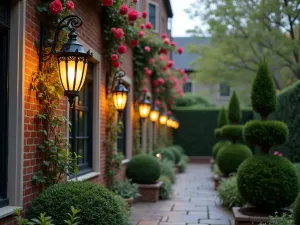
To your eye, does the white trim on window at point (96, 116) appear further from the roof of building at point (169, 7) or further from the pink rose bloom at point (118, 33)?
the roof of building at point (169, 7)

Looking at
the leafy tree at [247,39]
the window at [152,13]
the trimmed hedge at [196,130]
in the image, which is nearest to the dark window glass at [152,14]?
the window at [152,13]

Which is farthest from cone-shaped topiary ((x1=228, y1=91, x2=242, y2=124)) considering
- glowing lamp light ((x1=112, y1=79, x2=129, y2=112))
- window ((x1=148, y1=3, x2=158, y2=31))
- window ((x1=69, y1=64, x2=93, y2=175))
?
window ((x1=148, y1=3, x2=158, y2=31))

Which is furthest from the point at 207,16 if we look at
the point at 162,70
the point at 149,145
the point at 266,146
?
the point at 266,146

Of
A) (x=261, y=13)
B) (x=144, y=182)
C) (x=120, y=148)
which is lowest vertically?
(x=144, y=182)

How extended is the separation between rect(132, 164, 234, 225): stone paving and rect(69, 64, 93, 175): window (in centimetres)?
139

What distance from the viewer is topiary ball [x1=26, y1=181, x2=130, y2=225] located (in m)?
4.57

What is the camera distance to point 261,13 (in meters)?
15.8

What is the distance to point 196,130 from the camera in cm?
2494

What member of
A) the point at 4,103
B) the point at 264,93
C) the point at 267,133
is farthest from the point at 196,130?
the point at 4,103

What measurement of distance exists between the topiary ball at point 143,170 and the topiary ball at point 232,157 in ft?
9.25

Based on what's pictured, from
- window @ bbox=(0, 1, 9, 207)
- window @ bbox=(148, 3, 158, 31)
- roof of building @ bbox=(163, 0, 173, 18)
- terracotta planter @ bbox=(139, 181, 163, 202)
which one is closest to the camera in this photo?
window @ bbox=(0, 1, 9, 207)

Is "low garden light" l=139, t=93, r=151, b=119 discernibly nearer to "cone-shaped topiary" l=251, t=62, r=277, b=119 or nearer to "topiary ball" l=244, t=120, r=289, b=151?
"cone-shaped topiary" l=251, t=62, r=277, b=119

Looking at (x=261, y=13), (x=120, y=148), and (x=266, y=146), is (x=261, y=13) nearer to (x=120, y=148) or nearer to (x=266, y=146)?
(x=120, y=148)

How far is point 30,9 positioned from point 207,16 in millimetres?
13448
